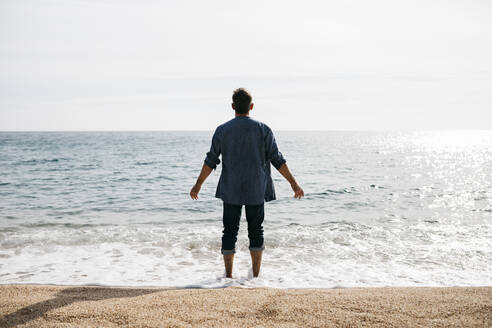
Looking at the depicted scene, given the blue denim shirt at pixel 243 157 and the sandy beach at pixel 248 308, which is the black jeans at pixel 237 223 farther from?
the sandy beach at pixel 248 308

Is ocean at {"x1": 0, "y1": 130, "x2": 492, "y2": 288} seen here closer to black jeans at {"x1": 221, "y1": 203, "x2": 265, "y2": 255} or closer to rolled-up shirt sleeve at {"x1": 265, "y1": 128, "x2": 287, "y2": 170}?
black jeans at {"x1": 221, "y1": 203, "x2": 265, "y2": 255}

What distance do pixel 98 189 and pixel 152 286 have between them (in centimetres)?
1108

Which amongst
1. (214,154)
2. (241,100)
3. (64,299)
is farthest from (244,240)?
(64,299)

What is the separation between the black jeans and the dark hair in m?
1.14

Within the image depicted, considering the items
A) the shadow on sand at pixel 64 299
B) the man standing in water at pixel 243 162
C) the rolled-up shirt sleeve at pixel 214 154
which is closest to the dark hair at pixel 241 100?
the man standing in water at pixel 243 162

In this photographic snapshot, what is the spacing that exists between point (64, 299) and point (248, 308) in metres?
1.86

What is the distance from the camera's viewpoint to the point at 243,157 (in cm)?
403

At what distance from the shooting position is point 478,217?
30.3 feet

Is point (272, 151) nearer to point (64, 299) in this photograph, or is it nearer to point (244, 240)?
point (64, 299)

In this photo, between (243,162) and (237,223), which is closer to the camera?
(243,162)

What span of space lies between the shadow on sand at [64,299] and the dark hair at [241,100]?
7.54ft

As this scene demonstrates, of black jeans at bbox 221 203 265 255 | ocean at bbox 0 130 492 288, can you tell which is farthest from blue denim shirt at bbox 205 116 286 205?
ocean at bbox 0 130 492 288

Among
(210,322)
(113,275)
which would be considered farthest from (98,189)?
(210,322)

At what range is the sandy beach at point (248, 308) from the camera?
289 centimetres
